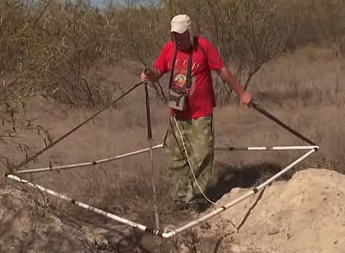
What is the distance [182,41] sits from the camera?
586cm

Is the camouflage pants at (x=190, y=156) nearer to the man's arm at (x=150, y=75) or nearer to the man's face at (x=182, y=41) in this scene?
the man's arm at (x=150, y=75)

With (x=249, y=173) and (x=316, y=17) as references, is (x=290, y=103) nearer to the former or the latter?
(x=249, y=173)

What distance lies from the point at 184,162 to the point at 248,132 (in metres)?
3.69

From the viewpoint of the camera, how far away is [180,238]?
18.6ft

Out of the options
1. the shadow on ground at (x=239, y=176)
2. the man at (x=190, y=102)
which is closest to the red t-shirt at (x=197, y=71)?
the man at (x=190, y=102)

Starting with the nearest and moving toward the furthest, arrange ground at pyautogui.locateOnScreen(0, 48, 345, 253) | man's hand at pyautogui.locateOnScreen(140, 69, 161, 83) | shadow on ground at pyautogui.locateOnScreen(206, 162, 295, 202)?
ground at pyautogui.locateOnScreen(0, 48, 345, 253)
man's hand at pyautogui.locateOnScreen(140, 69, 161, 83)
shadow on ground at pyautogui.locateOnScreen(206, 162, 295, 202)

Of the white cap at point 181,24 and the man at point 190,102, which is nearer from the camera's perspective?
the white cap at point 181,24

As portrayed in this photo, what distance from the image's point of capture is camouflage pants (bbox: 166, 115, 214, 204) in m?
6.11

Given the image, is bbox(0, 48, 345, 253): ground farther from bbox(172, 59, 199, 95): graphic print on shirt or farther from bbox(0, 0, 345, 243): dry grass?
bbox(172, 59, 199, 95): graphic print on shirt

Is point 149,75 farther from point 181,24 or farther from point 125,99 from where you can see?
point 125,99

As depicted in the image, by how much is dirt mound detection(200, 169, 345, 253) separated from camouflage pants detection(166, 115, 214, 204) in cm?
45

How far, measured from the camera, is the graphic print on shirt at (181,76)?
5.95 metres

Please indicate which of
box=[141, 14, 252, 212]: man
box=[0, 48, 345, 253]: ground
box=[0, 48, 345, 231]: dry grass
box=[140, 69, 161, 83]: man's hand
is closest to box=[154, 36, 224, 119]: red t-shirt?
box=[141, 14, 252, 212]: man

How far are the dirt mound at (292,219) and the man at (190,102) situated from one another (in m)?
0.49
